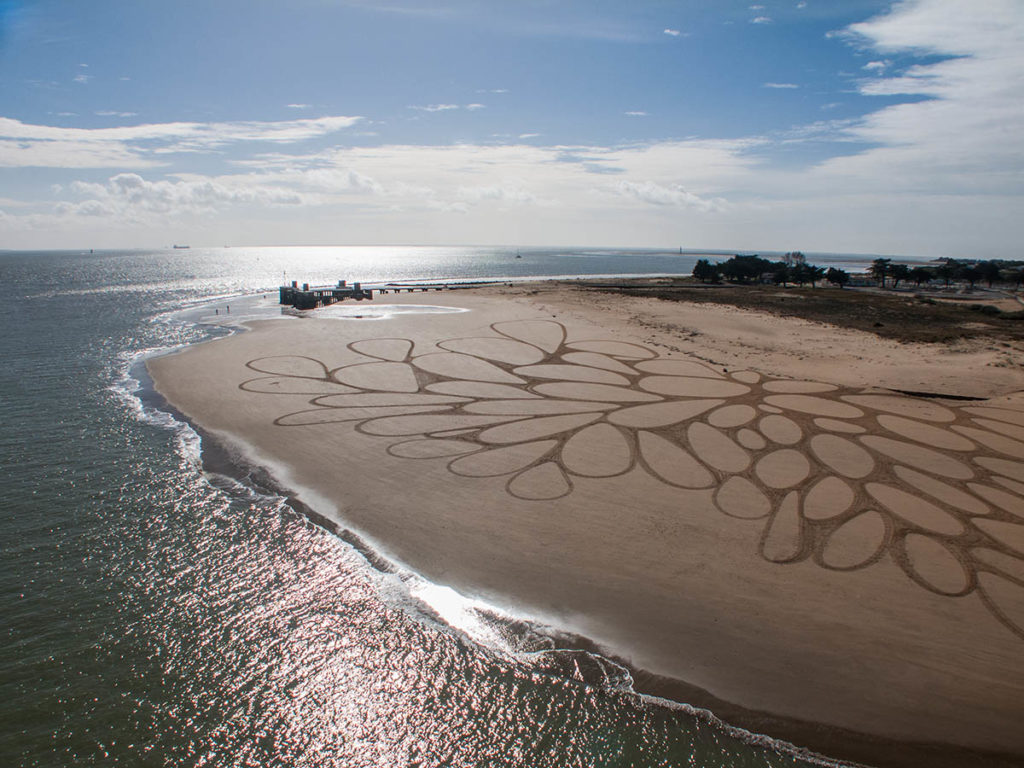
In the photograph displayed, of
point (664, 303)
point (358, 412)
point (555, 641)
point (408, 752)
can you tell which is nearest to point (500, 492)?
point (555, 641)

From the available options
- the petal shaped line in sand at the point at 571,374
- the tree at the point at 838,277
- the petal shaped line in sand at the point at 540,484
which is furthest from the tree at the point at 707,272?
the petal shaped line in sand at the point at 540,484

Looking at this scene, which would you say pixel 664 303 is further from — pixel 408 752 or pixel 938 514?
pixel 408 752

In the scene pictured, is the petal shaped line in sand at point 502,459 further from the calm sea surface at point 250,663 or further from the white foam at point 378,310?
the white foam at point 378,310

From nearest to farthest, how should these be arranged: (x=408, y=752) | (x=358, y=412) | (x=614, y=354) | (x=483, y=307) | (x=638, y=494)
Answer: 1. (x=408, y=752)
2. (x=638, y=494)
3. (x=358, y=412)
4. (x=614, y=354)
5. (x=483, y=307)

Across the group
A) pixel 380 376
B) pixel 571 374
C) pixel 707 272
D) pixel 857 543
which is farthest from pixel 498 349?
pixel 707 272

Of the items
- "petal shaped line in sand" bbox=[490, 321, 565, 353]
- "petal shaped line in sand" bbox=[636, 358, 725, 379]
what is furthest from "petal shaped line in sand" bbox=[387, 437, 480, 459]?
"petal shaped line in sand" bbox=[490, 321, 565, 353]

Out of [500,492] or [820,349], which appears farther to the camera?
[820,349]

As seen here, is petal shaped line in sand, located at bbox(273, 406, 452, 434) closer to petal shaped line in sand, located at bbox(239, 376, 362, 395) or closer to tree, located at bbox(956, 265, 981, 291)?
petal shaped line in sand, located at bbox(239, 376, 362, 395)

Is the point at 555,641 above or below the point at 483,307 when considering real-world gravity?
below

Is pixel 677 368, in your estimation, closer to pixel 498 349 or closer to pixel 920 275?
pixel 498 349
